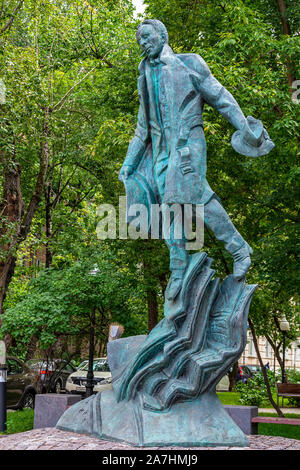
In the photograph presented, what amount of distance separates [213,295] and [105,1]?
576 inches

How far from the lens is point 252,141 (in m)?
6.16

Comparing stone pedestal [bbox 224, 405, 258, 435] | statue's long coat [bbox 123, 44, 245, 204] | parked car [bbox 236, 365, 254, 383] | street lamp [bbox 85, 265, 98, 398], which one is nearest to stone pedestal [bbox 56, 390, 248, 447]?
stone pedestal [bbox 224, 405, 258, 435]

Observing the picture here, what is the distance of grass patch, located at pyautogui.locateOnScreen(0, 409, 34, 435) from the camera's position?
1023 cm

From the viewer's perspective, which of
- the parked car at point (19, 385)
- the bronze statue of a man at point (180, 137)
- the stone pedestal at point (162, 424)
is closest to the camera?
the stone pedestal at point (162, 424)

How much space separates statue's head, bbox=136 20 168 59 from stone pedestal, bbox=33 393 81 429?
441 centimetres

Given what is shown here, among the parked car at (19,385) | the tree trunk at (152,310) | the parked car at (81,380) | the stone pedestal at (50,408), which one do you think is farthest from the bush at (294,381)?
the stone pedestal at (50,408)

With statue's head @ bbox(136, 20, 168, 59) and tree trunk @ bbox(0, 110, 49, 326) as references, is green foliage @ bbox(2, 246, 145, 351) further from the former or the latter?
statue's head @ bbox(136, 20, 168, 59)

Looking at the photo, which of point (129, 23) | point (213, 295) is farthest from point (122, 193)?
point (213, 295)

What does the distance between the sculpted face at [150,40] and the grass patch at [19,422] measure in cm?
672

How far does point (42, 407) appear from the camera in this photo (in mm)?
7941

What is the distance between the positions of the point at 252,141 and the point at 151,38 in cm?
170

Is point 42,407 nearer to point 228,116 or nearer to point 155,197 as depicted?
point 155,197

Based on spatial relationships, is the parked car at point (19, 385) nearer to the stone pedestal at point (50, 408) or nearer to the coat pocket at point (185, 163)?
the stone pedestal at point (50, 408)

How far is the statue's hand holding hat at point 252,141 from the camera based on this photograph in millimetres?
6152
